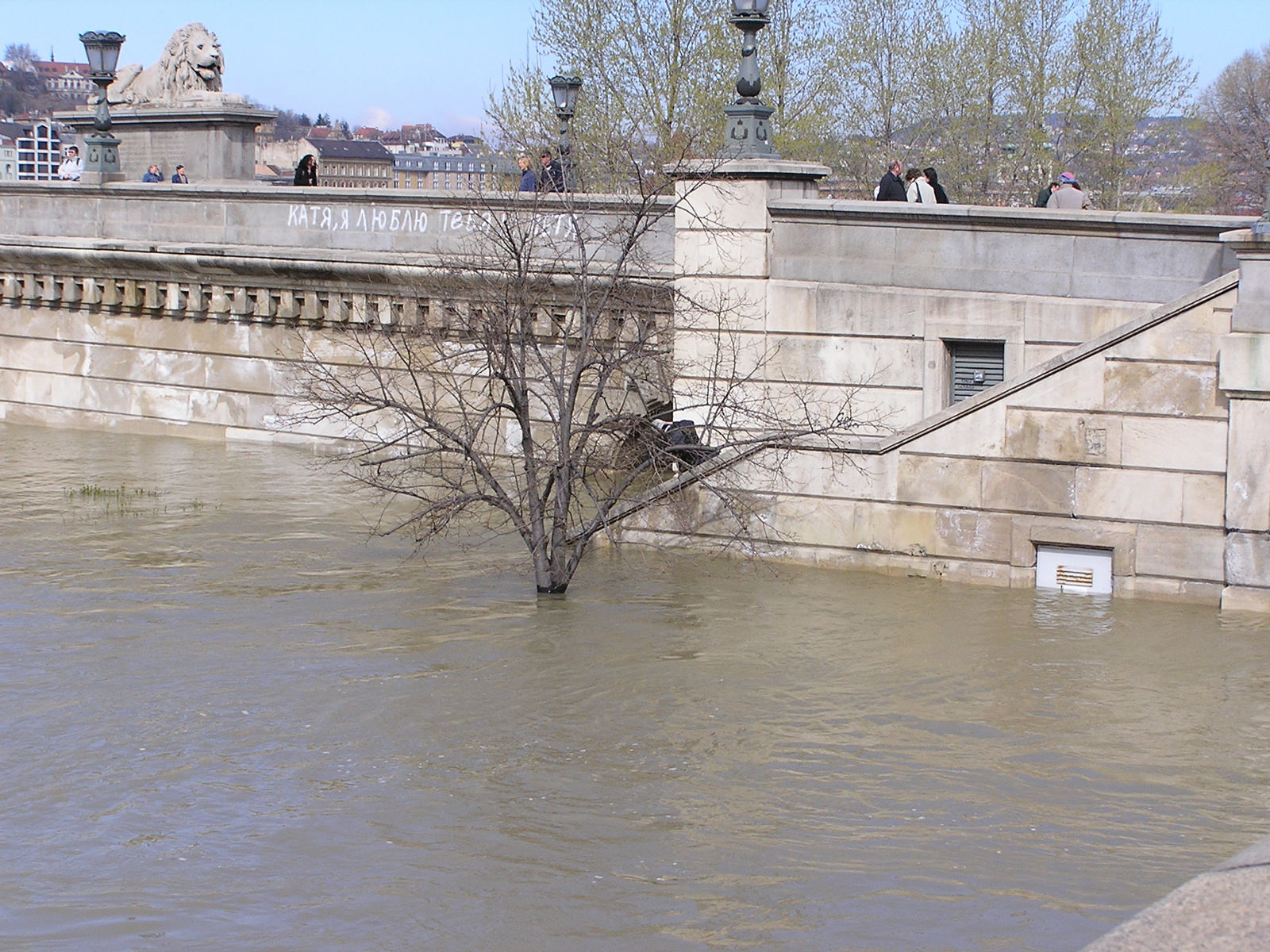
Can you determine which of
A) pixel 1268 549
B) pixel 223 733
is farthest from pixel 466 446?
pixel 1268 549

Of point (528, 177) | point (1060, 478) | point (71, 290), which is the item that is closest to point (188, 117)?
point (71, 290)

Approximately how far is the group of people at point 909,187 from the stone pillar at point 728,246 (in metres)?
2.05

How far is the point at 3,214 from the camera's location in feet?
→ 83.8

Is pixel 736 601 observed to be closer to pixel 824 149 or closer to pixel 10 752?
pixel 10 752

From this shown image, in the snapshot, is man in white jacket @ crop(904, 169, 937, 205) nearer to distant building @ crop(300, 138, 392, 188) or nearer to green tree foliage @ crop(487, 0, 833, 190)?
green tree foliage @ crop(487, 0, 833, 190)

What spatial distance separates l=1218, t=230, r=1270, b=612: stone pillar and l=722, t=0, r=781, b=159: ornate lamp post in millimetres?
5020

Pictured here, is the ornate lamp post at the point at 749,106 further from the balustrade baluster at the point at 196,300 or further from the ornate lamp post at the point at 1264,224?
the balustrade baluster at the point at 196,300

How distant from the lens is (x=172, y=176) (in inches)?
992

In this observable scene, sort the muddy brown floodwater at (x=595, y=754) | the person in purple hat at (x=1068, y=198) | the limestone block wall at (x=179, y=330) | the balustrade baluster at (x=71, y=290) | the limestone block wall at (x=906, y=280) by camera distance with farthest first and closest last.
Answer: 1. the balustrade baluster at (x=71, y=290)
2. the limestone block wall at (x=179, y=330)
3. the person in purple hat at (x=1068, y=198)
4. the limestone block wall at (x=906, y=280)
5. the muddy brown floodwater at (x=595, y=754)

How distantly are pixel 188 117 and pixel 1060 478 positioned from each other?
17.3m

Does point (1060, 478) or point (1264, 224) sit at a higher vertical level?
point (1264, 224)

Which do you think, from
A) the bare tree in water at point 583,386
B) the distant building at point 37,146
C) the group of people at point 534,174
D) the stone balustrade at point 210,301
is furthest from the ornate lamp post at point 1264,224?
the distant building at point 37,146

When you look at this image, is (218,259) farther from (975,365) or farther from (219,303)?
(975,365)

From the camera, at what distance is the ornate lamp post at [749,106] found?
50.4 feet
